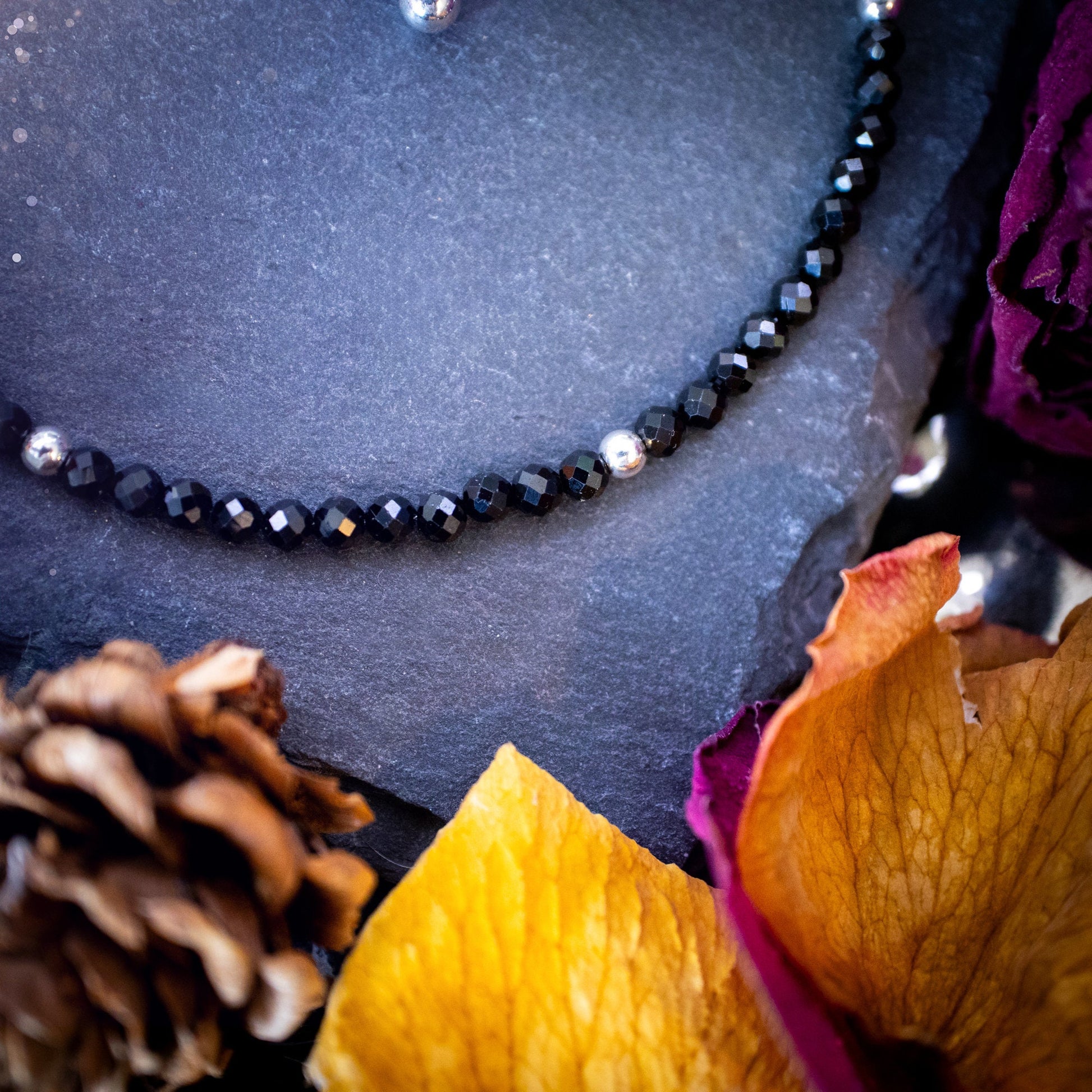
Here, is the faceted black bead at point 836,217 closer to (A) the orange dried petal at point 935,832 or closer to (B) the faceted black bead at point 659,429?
(B) the faceted black bead at point 659,429

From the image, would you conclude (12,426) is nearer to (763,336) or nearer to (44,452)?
(44,452)

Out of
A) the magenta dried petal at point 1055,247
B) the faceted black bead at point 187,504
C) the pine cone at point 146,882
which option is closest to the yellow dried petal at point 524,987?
the pine cone at point 146,882

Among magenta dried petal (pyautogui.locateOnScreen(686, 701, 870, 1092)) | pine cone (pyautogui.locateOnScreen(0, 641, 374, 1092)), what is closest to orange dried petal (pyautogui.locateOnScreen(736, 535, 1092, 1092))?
magenta dried petal (pyautogui.locateOnScreen(686, 701, 870, 1092))

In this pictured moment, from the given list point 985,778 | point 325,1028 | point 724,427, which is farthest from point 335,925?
point 724,427

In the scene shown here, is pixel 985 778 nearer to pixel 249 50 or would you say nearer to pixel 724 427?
pixel 724 427

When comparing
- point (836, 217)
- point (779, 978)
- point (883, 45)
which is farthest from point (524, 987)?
point (883, 45)
